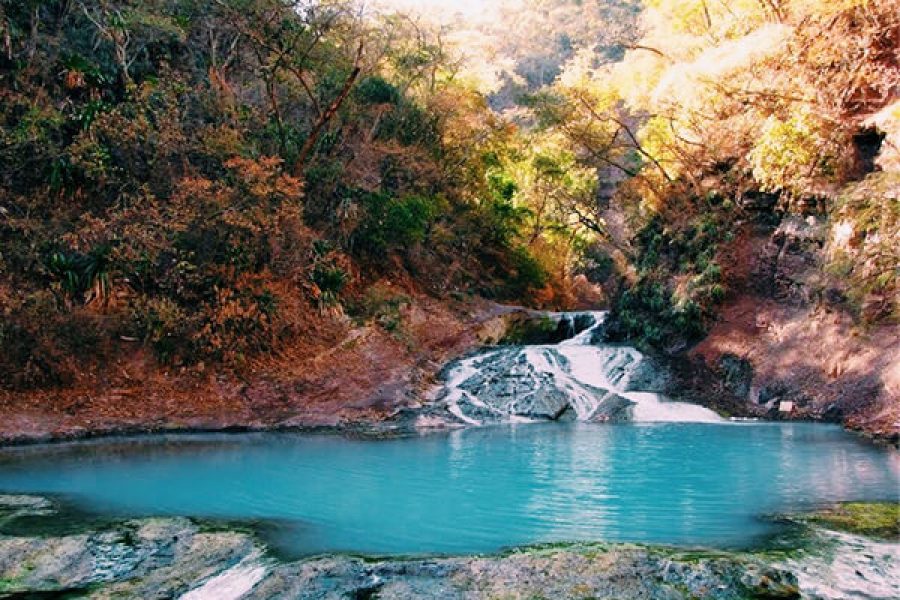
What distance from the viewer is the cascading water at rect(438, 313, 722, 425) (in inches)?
697

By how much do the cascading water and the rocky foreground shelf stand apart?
10.2 m

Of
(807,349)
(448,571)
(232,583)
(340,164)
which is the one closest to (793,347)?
(807,349)

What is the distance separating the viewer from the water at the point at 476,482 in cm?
798

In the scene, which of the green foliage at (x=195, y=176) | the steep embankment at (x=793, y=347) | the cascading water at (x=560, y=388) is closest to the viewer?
the steep embankment at (x=793, y=347)

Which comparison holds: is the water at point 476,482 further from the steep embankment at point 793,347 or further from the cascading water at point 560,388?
the cascading water at point 560,388

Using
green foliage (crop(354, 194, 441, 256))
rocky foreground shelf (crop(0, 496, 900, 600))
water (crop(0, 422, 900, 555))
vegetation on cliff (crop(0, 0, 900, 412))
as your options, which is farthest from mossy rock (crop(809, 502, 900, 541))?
green foliage (crop(354, 194, 441, 256))

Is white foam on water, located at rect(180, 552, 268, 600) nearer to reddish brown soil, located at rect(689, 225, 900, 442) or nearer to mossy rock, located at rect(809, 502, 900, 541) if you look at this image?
mossy rock, located at rect(809, 502, 900, 541)

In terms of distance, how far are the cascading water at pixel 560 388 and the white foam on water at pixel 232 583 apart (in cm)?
1077

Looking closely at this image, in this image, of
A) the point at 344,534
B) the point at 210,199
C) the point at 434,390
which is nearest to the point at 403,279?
the point at 434,390

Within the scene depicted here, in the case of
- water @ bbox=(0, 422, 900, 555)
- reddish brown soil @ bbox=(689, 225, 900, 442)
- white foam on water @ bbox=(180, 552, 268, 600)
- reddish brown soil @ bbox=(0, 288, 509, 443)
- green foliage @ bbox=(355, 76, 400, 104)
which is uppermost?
green foliage @ bbox=(355, 76, 400, 104)

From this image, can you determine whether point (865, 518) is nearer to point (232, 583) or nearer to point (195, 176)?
point (232, 583)

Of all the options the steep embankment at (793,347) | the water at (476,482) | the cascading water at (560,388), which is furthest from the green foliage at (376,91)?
the water at (476,482)

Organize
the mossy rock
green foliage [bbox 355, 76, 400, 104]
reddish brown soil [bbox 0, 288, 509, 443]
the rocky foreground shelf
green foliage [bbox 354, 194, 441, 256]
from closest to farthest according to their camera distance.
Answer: the rocky foreground shelf, the mossy rock, reddish brown soil [bbox 0, 288, 509, 443], green foliage [bbox 354, 194, 441, 256], green foliage [bbox 355, 76, 400, 104]

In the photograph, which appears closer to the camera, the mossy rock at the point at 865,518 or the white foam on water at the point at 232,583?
the white foam on water at the point at 232,583
